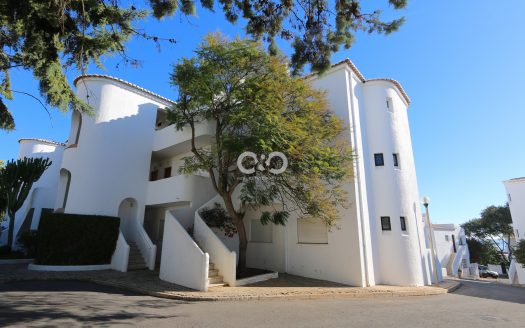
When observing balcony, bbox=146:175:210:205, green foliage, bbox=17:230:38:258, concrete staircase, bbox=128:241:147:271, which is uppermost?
balcony, bbox=146:175:210:205

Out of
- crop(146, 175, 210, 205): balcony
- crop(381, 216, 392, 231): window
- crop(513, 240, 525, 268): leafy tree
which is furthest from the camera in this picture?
crop(513, 240, 525, 268): leafy tree

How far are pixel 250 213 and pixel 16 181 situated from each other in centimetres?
1382

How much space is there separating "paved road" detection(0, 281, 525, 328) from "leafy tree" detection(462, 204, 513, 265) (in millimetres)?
39649

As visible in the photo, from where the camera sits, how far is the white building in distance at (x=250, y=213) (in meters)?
12.6

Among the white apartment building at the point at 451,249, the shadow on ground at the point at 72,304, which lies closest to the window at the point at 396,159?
the shadow on ground at the point at 72,304

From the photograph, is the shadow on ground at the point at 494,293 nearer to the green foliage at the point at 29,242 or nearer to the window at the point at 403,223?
the window at the point at 403,223

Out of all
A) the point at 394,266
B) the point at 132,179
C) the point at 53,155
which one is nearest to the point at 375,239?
the point at 394,266

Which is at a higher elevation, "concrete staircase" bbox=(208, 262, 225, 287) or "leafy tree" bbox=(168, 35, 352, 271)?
"leafy tree" bbox=(168, 35, 352, 271)

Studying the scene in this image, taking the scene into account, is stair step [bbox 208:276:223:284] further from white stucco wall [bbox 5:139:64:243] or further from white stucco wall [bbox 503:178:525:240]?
white stucco wall [bbox 503:178:525:240]

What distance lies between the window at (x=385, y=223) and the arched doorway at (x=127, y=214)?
520 inches

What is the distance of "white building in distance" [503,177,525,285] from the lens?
2849 cm

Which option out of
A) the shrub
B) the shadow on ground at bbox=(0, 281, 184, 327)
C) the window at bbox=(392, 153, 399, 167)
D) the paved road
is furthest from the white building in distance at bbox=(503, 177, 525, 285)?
the shadow on ground at bbox=(0, 281, 184, 327)

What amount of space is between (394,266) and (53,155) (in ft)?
86.1

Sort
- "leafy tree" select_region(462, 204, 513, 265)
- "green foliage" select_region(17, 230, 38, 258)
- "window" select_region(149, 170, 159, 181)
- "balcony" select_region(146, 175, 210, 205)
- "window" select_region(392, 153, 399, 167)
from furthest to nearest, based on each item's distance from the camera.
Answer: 1. "leafy tree" select_region(462, 204, 513, 265)
2. "window" select_region(149, 170, 159, 181)
3. "green foliage" select_region(17, 230, 38, 258)
4. "balcony" select_region(146, 175, 210, 205)
5. "window" select_region(392, 153, 399, 167)
